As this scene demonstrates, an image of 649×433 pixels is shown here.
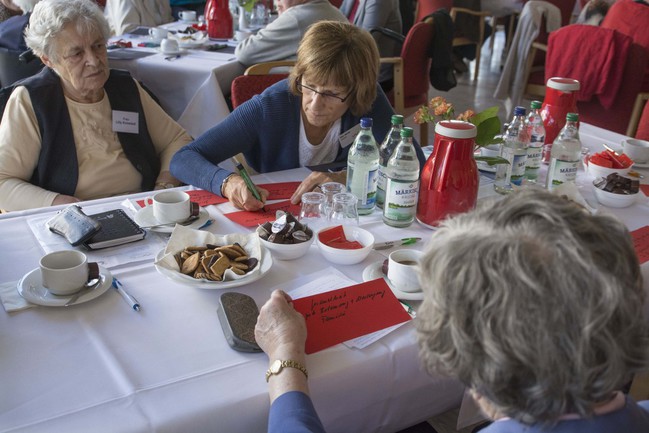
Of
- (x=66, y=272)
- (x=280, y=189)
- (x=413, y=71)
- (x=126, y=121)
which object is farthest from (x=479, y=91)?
(x=66, y=272)

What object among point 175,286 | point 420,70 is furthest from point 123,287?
point 420,70

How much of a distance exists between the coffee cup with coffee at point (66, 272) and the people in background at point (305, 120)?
Result: 49 centimetres

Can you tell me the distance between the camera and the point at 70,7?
1.94 metres

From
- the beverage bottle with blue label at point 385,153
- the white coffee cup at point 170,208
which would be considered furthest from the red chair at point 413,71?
the white coffee cup at point 170,208

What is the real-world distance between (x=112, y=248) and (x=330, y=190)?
581 millimetres

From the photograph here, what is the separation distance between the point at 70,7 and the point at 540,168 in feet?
5.30

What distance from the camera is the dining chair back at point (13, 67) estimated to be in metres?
2.89

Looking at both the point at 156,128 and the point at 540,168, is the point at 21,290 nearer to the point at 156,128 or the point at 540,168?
the point at 156,128

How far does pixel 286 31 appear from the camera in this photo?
10.4ft

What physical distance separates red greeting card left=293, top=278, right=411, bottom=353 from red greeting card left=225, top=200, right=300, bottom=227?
1.40 ft

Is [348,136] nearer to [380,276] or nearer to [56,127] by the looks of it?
[380,276]

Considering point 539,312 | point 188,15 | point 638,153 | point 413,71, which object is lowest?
point 413,71

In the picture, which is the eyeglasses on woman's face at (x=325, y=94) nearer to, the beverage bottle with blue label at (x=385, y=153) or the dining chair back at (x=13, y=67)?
the beverage bottle with blue label at (x=385, y=153)

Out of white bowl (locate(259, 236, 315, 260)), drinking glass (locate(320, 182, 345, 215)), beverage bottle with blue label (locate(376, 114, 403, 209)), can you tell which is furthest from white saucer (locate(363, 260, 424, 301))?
beverage bottle with blue label (locate(376, 114, 403, 209))
